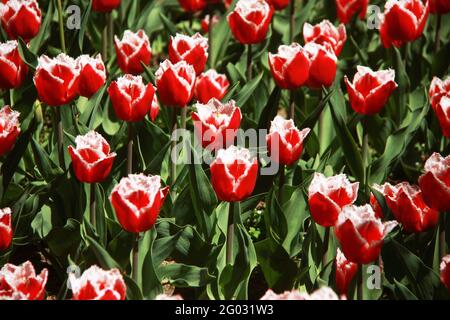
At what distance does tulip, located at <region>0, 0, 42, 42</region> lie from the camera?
11.9ft

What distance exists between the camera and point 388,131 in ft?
13.1

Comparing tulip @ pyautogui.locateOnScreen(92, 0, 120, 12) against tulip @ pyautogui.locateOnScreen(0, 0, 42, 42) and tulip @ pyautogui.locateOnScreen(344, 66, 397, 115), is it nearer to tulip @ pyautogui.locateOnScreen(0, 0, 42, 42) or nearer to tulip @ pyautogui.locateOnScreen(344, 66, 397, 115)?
tulip @ pyautogui.locateOnScreen(0, 0, 42, 42)

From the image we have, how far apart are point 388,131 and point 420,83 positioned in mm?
555

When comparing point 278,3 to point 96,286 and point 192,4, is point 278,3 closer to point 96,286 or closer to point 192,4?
point 192,4

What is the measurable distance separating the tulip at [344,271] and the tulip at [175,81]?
0.85 metres

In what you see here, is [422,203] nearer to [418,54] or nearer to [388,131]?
[388,131]

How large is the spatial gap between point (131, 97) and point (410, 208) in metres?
1.00

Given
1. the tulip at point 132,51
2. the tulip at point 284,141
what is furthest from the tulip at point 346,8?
the tulip at point 284,141

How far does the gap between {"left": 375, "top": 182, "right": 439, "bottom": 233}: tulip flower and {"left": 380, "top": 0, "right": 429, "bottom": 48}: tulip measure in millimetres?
1123

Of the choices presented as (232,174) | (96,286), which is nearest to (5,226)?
(96,286)

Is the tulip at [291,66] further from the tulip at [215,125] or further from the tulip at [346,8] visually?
the tulip at [346,8]

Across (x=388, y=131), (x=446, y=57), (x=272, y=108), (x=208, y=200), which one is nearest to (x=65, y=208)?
(x=208, y=200)

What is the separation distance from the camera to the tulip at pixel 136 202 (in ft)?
8.26

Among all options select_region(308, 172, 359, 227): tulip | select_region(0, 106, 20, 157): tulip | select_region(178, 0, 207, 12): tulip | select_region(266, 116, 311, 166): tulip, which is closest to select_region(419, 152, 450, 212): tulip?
select_region(308, 172, 359, 227): tulip
